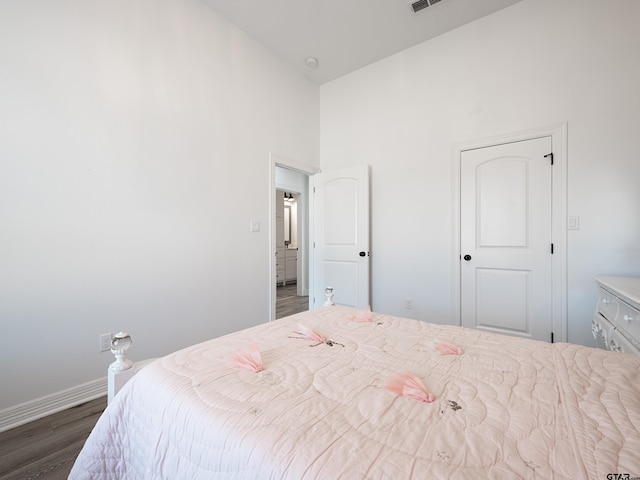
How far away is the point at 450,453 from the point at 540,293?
2563 mm

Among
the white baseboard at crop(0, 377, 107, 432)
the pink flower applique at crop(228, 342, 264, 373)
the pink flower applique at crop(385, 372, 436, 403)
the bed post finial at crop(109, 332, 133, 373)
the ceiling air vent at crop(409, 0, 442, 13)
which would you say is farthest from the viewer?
the ceiling air vent at crop(409, 0, 442, 13)

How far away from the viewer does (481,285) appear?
2.76 meters

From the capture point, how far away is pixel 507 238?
264cm

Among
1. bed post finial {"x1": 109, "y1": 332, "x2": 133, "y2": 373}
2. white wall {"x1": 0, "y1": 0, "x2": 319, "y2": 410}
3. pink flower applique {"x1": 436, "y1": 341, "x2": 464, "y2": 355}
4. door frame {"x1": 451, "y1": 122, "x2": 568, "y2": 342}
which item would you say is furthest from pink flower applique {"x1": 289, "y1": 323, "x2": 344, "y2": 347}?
door frame {"x1": 451, "y1": 122, "x2": 568, "y2": 342}

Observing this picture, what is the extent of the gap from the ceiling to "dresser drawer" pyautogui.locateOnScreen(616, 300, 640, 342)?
2719mm

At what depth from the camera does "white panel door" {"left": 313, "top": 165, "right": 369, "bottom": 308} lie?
3.37 meters

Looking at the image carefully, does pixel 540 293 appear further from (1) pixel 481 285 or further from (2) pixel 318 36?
(2) pixel 318 36

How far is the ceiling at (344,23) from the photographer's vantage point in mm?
2592

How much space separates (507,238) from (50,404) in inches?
144

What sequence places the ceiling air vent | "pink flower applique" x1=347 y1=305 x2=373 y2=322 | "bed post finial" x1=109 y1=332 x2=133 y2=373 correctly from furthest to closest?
1. the ceiling air vent
2. "pink flower applique" x1=347 y1=305 x2=373 y2=322
3. "bed post finial" x1=109 y1=332 x2=133 y2=373

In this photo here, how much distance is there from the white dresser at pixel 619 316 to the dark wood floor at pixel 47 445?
2.75 meters

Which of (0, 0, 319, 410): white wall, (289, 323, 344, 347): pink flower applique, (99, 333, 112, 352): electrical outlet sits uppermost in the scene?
(0, 0, 319, 410): white wall

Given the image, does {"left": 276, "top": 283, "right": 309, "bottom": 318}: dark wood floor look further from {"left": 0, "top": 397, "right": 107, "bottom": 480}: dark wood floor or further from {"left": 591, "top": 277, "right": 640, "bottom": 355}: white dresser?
{"left": 591, "top": 277, "right": 640, "bottom": 355}: white dresser

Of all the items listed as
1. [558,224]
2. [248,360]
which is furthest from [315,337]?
[558,224]
